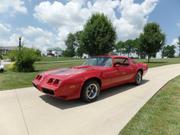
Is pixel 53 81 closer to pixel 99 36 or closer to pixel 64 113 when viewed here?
pixel 64 113

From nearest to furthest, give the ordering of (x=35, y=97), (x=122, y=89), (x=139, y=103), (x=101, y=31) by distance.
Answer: (x=139, y=103)
(x=35, y=97)
(x=122, y=89)
(x=101, y=31)

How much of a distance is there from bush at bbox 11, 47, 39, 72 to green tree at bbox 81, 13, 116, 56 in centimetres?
565

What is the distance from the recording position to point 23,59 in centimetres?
1170

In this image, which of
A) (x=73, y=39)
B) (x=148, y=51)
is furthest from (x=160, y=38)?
(x=73, y=39)

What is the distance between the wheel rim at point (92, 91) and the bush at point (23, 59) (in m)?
7.96

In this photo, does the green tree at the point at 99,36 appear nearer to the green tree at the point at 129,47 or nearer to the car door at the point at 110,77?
the car door at the point at 110,77

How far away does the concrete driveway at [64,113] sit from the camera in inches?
135

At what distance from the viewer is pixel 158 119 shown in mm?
3766

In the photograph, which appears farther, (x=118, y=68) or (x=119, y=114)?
(x=118, y=68)

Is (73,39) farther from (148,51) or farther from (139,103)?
(139,103)

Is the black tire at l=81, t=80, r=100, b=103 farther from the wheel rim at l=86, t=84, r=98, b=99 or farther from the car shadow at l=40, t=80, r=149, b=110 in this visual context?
the car shadow at l=40, t=80, r=149, b=110

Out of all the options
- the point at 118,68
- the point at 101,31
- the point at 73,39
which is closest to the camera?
the point at 118,68

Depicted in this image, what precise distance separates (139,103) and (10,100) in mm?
3785

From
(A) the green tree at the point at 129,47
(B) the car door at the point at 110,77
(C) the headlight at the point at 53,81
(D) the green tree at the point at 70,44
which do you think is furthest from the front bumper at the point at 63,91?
(A) the green tree at the point at 129,47
